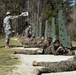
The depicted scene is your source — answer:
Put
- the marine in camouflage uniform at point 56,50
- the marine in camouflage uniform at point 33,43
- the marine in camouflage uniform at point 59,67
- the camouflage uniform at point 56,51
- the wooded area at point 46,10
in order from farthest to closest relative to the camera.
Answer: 1. the wooded area at point 46,10
2. the marine in camouflage uniform at point 33,43
3. the camouflage uniform at point 56,51
4. the marine in camouflage uniform at point 56,50
5. the marine in camouflage uniform at point 59,67

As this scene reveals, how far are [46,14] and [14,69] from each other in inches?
1514

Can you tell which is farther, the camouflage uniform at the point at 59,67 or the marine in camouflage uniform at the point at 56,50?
the marine in camouflage uniform at the point at 56,50

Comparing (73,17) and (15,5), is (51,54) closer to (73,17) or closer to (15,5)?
(73,17)

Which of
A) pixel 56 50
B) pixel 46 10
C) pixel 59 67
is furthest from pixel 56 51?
pixel 46 10

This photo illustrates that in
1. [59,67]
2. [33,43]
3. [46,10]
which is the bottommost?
[33,43]

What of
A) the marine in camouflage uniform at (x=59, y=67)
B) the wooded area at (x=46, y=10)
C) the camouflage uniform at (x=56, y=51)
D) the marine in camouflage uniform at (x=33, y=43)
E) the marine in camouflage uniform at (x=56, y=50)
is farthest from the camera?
the wooded area at (x=46, y=10)

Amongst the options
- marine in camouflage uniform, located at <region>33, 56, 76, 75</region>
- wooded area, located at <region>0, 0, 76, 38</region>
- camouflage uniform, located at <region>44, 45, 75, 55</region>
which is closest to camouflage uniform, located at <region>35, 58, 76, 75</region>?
marine in camouflage uniform, located at <region>33, 56, 76, 75</region>

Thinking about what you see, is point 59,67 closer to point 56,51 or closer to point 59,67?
point 59,67

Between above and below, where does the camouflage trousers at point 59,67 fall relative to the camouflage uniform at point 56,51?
above

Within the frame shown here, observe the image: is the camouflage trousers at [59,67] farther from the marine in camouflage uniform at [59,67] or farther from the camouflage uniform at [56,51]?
the camouflage uniform at [56,51]

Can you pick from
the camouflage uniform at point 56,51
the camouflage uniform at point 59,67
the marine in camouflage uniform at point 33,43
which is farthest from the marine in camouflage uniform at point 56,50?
the marine in camouflage uniform at point 33,43

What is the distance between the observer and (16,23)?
6338 cm

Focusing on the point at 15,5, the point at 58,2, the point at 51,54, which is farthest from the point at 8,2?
the point at 51,54

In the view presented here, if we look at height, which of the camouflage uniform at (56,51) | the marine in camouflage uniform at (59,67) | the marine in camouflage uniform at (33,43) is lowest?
the marine in camouflage uniform at (33,43)
